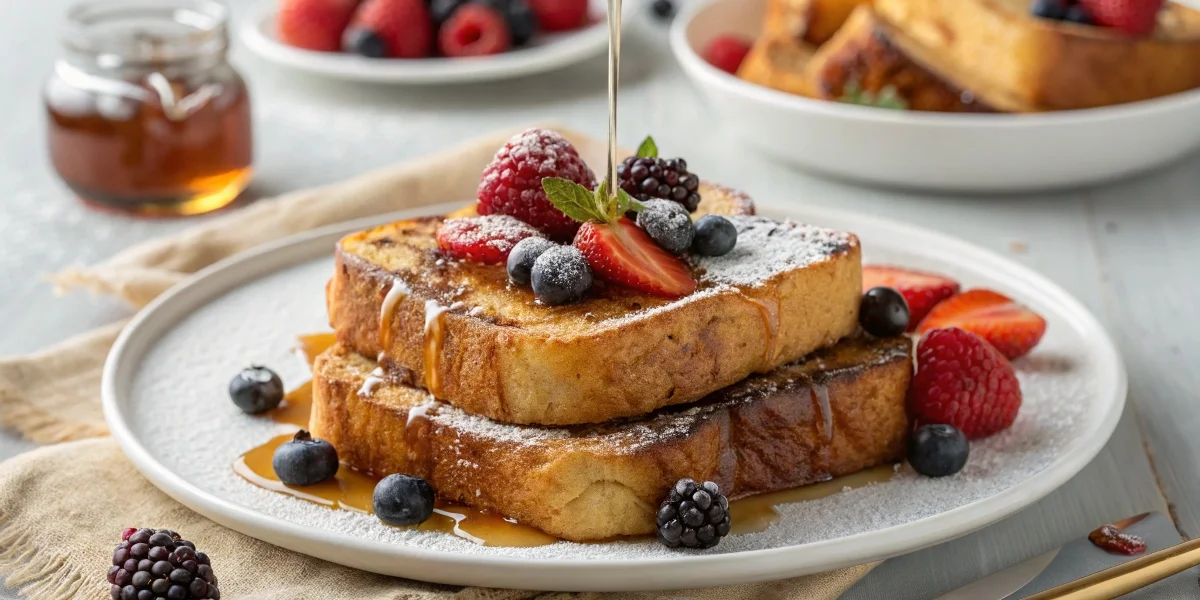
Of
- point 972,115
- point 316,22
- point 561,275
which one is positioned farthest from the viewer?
point 316,22

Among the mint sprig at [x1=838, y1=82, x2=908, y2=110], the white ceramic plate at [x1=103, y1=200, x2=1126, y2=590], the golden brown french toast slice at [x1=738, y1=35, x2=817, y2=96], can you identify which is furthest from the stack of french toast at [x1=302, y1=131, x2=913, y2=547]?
the golden brown french toast slice at [x1=738, y1=35, x2=817, y2=96]

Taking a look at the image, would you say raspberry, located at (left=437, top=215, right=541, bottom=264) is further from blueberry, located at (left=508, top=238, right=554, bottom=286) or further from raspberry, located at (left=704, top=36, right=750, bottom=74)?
raspberry, located at (left=704, top=36, right=750, bottom=74)

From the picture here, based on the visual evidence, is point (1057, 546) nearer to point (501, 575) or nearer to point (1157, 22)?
point (501, 575)

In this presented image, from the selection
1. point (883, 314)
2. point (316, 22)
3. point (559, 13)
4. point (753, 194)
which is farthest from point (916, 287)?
point (316, 22)

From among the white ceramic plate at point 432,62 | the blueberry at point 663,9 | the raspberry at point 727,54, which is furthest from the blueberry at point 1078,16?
the blueberry at point 663,9

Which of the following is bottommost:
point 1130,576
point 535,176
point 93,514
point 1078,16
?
point 93,514

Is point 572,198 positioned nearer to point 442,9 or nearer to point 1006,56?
point 1006,56

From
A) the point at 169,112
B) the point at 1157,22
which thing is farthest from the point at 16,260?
the point at 1157,22
